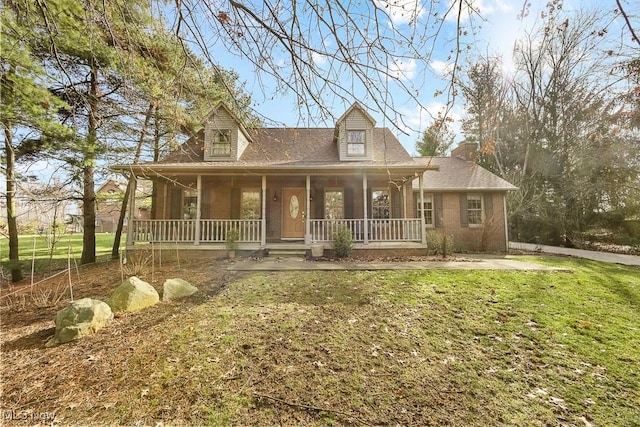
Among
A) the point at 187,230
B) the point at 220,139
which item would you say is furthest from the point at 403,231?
the point at 220,139

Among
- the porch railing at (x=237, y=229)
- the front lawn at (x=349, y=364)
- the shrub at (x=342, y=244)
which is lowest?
the front lawn at (x=349, y=364)

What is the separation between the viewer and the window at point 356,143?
36.1 feet

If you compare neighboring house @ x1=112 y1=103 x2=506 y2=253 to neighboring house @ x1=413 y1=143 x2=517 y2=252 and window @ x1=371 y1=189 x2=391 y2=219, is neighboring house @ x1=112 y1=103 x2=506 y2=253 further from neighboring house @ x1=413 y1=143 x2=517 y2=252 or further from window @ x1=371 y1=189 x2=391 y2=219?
neighboring house @ x1=413 y1=143 x2=517 y2=252

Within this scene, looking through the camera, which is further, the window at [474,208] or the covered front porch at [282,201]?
the window at [474,208]

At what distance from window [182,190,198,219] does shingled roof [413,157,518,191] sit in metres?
9.87

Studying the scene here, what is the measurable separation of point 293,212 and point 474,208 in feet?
28.6

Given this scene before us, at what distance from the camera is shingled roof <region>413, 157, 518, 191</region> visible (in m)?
12.7

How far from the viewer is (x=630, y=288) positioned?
18.9 feet

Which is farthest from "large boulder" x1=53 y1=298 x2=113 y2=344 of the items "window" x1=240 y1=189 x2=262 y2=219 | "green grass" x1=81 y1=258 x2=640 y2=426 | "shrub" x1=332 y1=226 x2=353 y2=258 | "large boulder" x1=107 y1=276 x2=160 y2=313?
"window" x1=240 y1=189 x2=262 y2=219

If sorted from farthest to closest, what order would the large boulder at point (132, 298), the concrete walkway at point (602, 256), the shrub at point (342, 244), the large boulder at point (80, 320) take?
the concrete walkway at point (602, 256) → the shrub at point (342, 244) → the large boulder at point (132, 298) → the large boulder at point (80, 320)

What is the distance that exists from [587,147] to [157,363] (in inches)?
899

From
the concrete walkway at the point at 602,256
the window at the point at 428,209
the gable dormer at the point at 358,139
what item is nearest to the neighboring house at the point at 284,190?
the gable dormer at the point at 358,139

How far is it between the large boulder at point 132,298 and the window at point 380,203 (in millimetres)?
8827

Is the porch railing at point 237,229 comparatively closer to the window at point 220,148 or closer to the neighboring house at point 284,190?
the neighboring house at point 284,190
